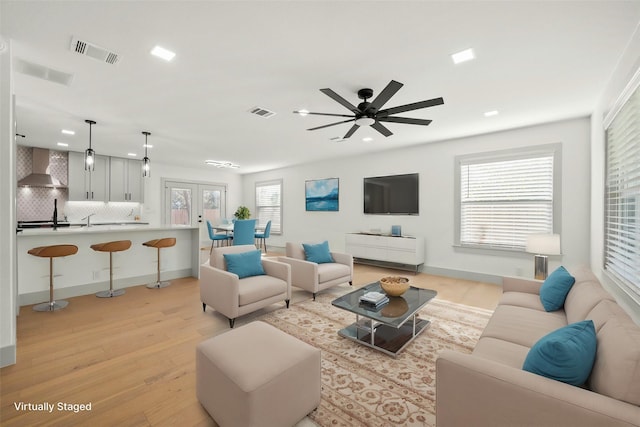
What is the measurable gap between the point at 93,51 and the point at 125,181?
5680mm

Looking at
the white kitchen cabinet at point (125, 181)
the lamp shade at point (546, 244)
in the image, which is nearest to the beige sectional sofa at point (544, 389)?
the lamp shade at point (546, 244)

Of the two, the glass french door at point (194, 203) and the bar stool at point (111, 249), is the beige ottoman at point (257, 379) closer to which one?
the bar stool at point (111, 249)

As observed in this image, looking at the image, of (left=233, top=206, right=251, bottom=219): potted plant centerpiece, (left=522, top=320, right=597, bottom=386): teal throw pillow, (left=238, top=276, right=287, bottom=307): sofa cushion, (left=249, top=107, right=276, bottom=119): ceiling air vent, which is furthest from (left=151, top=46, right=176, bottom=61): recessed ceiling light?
(left=233, top=206, right=251, bottom=219): potted plant centerpiece

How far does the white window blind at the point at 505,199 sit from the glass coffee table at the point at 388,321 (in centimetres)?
257

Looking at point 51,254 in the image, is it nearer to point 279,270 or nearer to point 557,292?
point 279,270

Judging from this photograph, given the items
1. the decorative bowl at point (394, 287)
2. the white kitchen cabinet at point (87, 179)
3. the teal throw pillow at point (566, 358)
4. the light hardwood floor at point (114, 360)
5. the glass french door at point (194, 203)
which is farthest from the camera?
the glass french door at point (194, 203)

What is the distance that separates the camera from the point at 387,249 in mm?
5766

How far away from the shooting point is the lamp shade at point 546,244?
338 cm

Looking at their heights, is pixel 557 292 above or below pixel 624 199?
below

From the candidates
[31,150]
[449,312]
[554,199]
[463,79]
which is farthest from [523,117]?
[31,150]

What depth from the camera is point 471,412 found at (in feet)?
4.17

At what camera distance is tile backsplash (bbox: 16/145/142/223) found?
5957 millimetres

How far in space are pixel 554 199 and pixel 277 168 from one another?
6767 mm

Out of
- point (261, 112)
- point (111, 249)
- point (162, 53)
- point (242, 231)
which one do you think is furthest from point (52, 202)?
point (162, 53)
